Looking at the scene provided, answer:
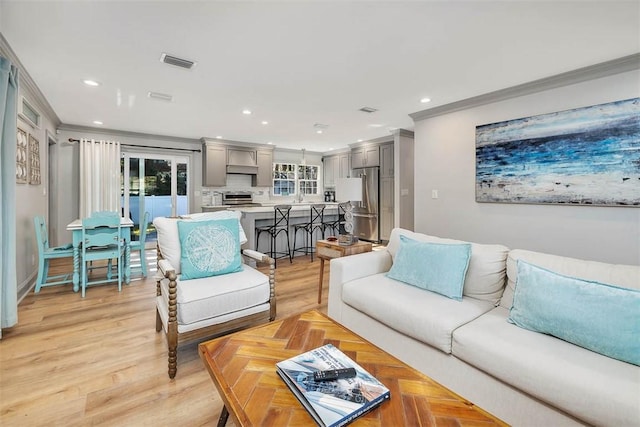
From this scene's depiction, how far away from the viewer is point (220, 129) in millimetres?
5453

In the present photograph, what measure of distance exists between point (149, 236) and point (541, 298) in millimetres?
6815

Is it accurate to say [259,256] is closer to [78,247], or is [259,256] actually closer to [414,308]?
[414,308]

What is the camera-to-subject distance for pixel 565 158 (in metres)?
2.89

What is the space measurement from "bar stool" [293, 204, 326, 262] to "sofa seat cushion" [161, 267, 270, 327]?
3055 mm

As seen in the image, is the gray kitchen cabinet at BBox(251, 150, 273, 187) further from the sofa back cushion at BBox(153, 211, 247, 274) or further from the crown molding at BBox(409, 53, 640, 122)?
the sofa back cushion at BBox(153, 211, 247, 274)

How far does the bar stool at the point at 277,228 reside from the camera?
4.80 m

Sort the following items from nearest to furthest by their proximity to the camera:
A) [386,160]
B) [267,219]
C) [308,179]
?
[267,219] < [386,160] < [308,179]

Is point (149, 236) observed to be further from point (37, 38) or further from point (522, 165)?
point (522, 165)

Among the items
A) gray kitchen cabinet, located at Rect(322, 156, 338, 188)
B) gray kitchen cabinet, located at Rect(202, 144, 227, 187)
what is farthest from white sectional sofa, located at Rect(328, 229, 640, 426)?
gray kitchen cabinet, located at Rect(322, 156, 338, 188)

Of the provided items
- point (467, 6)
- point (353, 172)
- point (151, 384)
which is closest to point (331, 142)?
point (353, 172)

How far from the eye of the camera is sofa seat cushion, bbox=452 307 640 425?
108 centimetres

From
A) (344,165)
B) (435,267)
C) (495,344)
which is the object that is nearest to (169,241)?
(435,267)

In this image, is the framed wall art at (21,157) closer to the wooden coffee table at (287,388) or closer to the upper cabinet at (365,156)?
the wooden coffee table at (287,388)

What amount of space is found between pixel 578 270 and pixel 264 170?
6.34m
